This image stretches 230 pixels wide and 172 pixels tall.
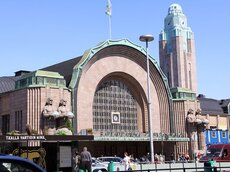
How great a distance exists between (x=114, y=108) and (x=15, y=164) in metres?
43.4

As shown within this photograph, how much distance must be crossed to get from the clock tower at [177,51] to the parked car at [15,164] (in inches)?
3768

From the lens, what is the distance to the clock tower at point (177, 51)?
335 feet

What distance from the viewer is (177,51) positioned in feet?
336

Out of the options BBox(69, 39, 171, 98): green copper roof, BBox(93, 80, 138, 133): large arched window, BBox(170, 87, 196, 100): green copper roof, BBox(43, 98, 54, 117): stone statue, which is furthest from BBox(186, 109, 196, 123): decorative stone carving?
BBox(43, 98, 54, 117): stone statue

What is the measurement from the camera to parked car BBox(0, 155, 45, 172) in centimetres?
532

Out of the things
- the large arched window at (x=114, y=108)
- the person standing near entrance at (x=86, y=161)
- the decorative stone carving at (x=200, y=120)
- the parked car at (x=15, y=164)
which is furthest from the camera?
the decorative stone carving at (x=200, y=120)

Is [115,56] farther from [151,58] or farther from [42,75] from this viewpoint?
[42,75]

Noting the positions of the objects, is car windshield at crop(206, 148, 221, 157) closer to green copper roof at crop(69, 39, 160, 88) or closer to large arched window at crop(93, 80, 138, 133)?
large arched window at crop(93, 80, 138, 133)

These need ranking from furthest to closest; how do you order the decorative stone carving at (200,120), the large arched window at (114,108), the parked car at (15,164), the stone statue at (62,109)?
the decorative stone carving at (200,120)
the large arched window at (114,108)
the stone statue at (62,109)
the parked car at (15,164)

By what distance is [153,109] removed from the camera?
52.0m

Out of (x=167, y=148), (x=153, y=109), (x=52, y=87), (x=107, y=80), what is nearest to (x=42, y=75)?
(x=52, y=87)

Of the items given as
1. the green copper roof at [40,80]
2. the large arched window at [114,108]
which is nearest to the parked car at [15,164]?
the green copper roof at [40,80]

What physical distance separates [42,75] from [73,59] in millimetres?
10653

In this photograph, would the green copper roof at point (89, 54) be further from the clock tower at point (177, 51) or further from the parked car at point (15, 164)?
the clock tower at point (177, 51)
